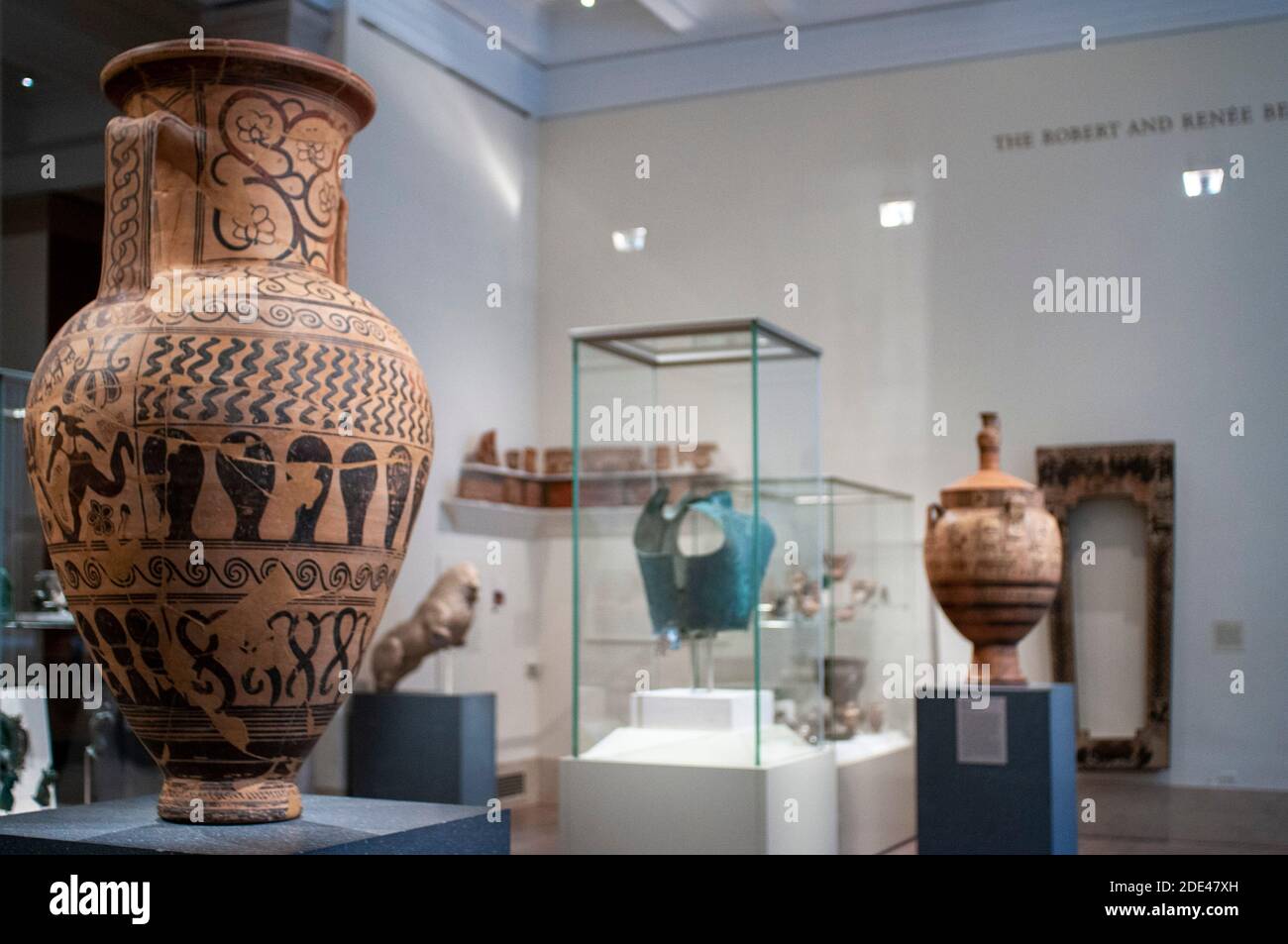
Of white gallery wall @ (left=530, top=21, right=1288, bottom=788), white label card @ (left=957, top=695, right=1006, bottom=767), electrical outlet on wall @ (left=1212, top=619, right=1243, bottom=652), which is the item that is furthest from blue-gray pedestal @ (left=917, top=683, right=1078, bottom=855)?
white gallery wall @ (left=530, top=21, right=1288, bottom=788)

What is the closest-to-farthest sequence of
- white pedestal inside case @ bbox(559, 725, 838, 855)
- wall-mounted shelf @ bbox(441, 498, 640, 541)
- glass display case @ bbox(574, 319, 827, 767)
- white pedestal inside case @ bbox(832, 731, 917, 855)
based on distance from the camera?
white pedestal inside case @ bbox(559, 725, 838, 855) → glass display case @ bbox(574, 319, 827, 767) → white pedestal inside case @ bbox(832, 731, 917, 855) → wall-mounted shelf @ bbox(441, 498, 640, 541)

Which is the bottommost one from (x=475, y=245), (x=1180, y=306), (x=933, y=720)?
(x=933, y=720)

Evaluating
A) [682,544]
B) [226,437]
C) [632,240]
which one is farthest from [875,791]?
[226,437]

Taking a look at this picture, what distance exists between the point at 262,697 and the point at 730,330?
2756 millimetres

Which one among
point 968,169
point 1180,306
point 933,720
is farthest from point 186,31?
point 1180,306

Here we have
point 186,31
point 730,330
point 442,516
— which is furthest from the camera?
point 442,516

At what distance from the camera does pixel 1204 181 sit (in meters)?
6.59

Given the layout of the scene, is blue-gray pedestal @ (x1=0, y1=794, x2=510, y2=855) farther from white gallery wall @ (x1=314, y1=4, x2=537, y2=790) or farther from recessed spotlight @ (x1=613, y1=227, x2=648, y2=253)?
recessed spotlight @ (x1=613, y1=227, x2=648, y2=253)

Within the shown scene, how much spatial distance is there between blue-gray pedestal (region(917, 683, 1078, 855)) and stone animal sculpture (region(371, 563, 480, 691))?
2.00 m

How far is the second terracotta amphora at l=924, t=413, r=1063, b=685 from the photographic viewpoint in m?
4.85

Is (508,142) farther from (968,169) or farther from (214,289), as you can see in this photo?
(214,289)

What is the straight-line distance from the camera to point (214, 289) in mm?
2158

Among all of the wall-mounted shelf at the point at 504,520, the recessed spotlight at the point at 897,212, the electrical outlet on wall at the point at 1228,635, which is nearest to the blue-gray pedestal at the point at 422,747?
the wall-mounted shelf at the point at 504,520

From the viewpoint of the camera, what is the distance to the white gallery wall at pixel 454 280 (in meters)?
6.64
